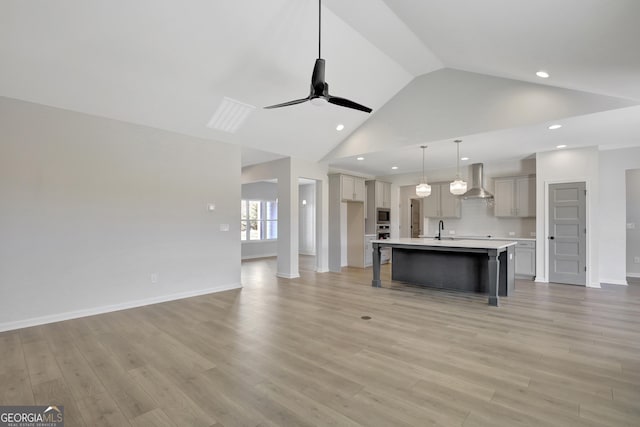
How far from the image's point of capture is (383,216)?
29.3 feet

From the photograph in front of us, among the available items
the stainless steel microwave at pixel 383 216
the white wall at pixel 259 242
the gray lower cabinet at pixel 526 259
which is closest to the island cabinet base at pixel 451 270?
the gray lower cabinet at pixel 526 259

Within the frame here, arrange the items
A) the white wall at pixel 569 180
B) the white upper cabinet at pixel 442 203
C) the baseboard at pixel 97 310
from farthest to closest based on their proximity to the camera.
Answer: the white upper cabinet at pixel 442 203, the white wall at pixel 569 180, the baseboard at pixel 97 310

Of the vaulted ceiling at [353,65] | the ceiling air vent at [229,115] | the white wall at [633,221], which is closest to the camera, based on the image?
the vaulted ceiling at [353,65]

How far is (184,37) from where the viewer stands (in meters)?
3.57

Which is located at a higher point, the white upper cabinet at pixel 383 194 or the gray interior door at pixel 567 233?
the white upper cabinet at pixel 383 194

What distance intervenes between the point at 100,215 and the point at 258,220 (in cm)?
632

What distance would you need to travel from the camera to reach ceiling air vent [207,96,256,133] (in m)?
4.85

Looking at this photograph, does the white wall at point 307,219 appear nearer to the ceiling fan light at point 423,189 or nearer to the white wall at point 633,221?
the ceiling fan light at point 423,189

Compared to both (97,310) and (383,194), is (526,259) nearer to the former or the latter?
(383,194)

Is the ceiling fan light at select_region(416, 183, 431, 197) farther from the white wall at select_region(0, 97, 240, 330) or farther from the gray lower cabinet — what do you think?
the white wall at select_region(0, 97, 240, 330)

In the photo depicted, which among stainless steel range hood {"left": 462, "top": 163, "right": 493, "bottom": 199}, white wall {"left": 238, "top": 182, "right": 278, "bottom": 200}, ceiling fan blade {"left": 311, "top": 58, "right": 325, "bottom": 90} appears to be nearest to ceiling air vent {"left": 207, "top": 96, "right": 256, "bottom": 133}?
ceiling fan blade {"left": 311, "top": 58, "right": 325, "bottom": 90}

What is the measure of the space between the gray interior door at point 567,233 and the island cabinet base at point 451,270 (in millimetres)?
1703

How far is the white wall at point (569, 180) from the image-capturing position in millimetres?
5855

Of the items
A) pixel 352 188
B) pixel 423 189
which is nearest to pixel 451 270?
pixel 423 189
